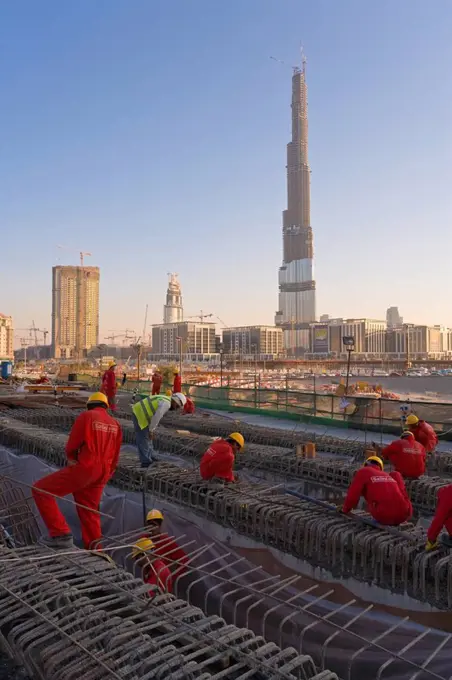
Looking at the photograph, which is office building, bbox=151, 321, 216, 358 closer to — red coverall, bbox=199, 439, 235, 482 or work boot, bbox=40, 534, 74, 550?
red coverall, bbox=199, 439, 235, 482

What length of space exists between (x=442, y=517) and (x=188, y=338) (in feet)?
557

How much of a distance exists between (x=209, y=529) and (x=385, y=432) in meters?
8.02

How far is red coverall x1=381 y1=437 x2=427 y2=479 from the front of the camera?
8.65 metres

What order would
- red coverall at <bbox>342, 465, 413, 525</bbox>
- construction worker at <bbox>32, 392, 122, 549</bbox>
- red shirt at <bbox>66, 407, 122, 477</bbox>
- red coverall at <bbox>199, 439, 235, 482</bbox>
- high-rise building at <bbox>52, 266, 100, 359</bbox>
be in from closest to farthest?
construction worker at <bbox>32, 392, 122, 549</bbox>
red shirt at <bbox>66, 407, 122, 477</bbox>
red coverall at <bbox>342, 465, 413, 525</bbox>
red coverall at <bbox>199, 439, 235, 482</bbox>
high-rise building at <bbox>52, 266, 100, 359</bbox>

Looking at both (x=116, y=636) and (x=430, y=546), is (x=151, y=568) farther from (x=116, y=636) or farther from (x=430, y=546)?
(x=430, y=546)

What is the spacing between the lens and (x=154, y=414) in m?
9.41

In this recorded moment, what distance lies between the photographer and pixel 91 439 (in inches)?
238

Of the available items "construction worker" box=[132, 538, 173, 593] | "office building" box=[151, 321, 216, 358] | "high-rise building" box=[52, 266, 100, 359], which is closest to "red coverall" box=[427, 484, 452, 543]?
"construction worker" box=[132, 538, 173, 593]

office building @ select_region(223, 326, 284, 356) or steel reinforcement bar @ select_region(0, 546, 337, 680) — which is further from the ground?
office building @ select_region(223, 326, 284, 356)

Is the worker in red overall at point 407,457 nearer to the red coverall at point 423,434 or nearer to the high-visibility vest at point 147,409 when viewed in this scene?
the red coverall at point 423,434

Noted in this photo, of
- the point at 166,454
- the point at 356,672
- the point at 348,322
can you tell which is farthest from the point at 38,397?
the point at 348,322

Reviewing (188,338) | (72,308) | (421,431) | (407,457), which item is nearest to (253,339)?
(188,338)

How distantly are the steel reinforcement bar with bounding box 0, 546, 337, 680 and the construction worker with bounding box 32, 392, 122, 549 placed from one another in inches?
55.4

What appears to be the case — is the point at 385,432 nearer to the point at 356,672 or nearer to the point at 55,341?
the point at 356,672
